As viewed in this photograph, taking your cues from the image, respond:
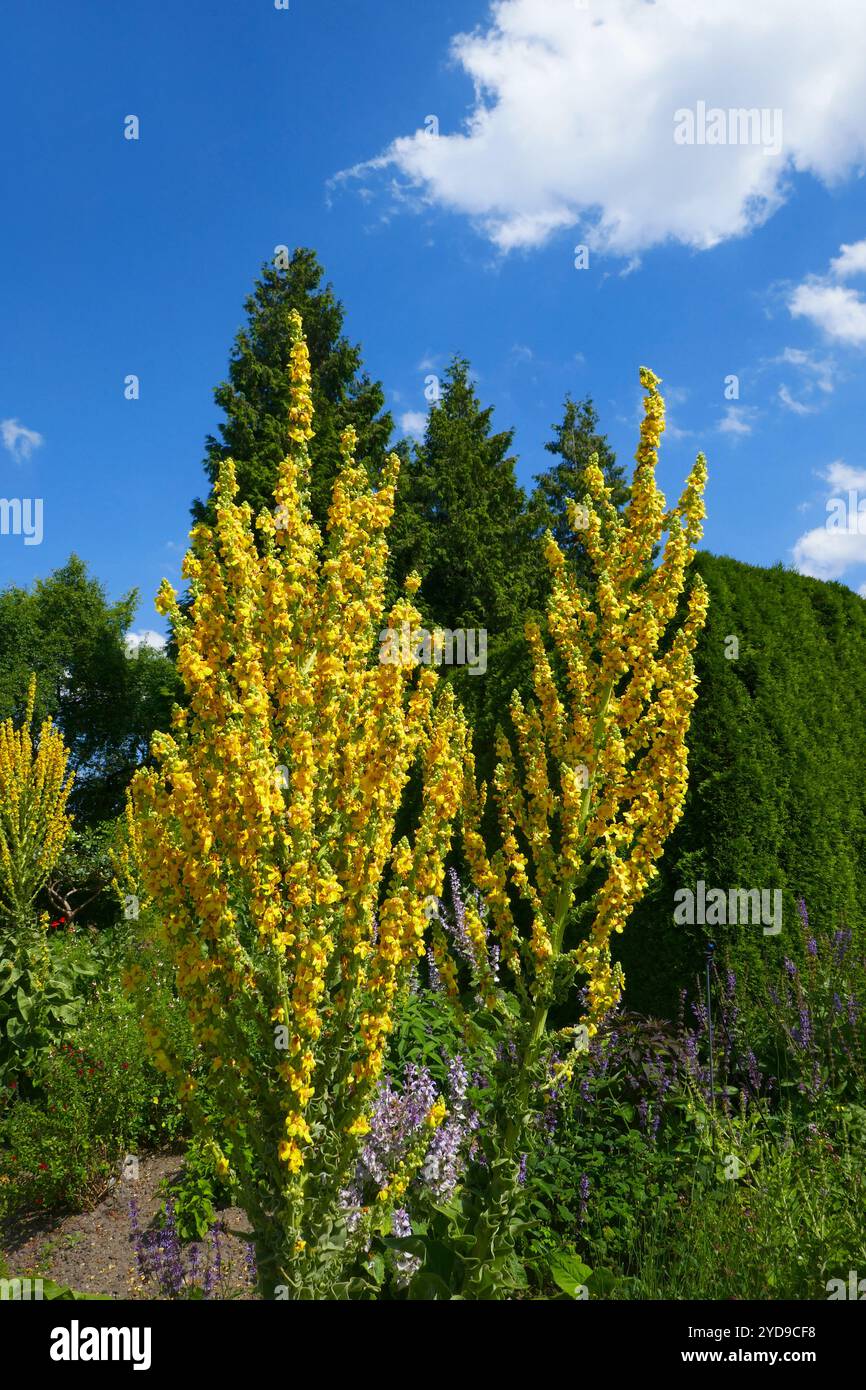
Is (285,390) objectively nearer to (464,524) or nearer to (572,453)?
(464,524)

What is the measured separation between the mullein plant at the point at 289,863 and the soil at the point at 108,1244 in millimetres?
2119

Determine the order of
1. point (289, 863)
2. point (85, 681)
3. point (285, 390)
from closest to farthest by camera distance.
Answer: point (289, 863), point (285, 390), point (85, 681)

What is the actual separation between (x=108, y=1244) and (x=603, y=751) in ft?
14.3

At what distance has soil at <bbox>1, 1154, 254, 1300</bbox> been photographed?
4.67m

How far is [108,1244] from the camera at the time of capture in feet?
17.1

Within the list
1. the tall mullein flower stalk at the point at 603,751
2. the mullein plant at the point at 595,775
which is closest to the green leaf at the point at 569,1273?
the mullein plant at the point at 595,775

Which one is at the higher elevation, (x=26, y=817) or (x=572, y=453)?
(x=572, y=453)

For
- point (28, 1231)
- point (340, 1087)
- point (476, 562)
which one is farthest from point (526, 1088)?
point (476, 562)

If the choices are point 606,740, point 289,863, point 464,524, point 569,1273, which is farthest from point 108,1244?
point 464,524

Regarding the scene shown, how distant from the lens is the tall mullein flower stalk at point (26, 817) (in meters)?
9.31

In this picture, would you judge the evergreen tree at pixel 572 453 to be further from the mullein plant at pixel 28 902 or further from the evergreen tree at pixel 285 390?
the mullein plant at pixel 28 902
